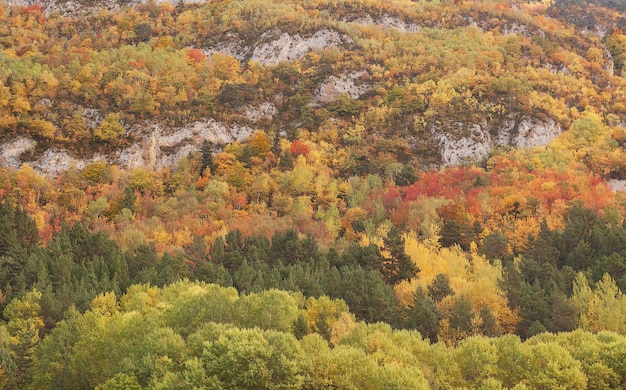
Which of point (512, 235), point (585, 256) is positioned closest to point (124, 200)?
point (512, 235)

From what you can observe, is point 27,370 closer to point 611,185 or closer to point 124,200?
point 124,200

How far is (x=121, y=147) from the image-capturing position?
403ft

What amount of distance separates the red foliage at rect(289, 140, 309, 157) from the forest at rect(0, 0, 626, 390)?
1.41ft

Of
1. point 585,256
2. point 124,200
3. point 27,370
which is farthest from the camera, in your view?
point 124,200

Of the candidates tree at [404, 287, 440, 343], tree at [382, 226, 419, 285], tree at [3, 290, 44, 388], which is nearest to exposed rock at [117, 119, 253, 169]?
tree at [382, 226, 419, 285]

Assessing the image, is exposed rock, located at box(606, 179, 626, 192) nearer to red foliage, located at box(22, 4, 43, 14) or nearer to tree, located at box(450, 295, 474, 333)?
tree, located at box(450, 295, 474, 333)

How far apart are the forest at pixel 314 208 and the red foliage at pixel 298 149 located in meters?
0.43

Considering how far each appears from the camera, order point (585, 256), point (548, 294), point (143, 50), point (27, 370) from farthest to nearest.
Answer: point (143, 50) → point (585, 256) → point (548, 294) → point (27, 370)

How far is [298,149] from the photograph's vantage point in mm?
124562

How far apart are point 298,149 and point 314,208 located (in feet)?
69.9

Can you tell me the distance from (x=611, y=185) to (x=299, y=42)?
3774 inches

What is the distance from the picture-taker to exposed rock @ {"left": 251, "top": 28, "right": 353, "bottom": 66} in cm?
16144

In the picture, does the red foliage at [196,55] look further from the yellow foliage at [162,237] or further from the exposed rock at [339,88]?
the yellow foliage at [162,237]

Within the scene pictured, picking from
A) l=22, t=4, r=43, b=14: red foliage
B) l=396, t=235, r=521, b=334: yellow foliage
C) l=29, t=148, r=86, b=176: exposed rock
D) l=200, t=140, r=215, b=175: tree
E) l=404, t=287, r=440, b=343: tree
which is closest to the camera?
l=404, t=287, r=440, b=343: tree
